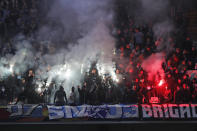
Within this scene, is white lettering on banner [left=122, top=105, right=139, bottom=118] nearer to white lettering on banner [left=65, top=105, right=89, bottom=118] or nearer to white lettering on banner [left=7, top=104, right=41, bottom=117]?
white lettering on banner [left=65, top=105, right=89, bottom=118]

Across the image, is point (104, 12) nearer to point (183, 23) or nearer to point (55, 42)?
point (55, 42)

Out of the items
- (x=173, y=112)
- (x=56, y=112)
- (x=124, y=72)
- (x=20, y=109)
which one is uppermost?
(x=124, y=72)

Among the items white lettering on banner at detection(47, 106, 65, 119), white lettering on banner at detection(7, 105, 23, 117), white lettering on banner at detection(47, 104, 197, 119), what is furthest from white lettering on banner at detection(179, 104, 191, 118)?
white lettering on banner at detection(7, 105, 23, 117)

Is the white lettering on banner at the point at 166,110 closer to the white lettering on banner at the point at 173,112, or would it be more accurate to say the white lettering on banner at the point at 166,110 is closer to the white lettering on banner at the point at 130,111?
the white lettering on banner at the point at 173,112

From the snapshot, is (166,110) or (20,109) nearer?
(166,110)

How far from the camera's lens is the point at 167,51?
912 cm

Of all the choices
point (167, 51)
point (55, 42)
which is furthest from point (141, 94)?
point (55, 42)

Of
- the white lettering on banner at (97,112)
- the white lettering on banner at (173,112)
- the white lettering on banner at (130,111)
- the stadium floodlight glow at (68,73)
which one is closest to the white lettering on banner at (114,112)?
the white lettering on banner at (97,112)

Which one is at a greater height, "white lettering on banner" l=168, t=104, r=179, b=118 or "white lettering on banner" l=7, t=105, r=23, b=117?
"white lettering on banner" l=7, t=105, r=23, b=117

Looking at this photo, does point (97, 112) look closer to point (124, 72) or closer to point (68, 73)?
point (124, 72)

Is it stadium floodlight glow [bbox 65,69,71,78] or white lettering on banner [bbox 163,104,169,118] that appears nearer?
white lettering on banner [bbox 163,104,169,118]

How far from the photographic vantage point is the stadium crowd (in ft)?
23.2

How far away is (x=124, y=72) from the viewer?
877cm

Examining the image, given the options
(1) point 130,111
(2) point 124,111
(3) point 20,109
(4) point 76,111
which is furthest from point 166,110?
(3) point 20,109
